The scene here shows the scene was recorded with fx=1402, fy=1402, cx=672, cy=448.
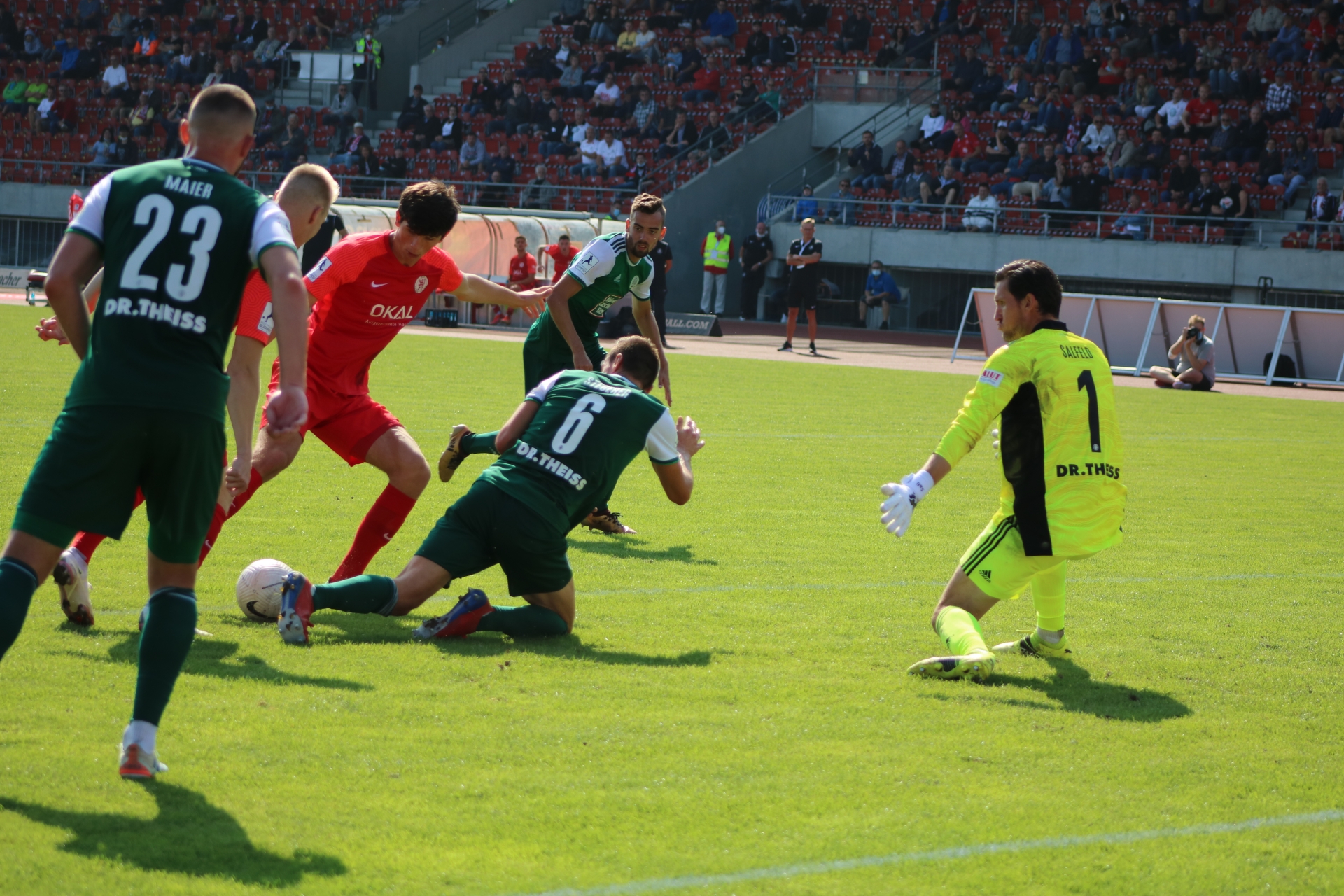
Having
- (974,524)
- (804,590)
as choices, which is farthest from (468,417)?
(804,590)

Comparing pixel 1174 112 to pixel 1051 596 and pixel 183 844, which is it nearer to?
pixel 1051 596

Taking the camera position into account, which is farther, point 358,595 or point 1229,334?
point 1229,334

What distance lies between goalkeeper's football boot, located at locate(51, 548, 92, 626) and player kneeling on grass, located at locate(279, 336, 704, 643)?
0.83 meters

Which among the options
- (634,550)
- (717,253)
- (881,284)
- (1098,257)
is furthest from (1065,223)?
(634,550)

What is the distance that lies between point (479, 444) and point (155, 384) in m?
2.38

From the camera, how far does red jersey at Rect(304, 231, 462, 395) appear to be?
257 inches

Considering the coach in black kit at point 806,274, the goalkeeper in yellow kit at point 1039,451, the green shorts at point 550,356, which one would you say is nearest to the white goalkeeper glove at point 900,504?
the goalkeeper in yellow kit at point 1039,451

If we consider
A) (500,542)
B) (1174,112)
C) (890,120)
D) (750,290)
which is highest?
(890,120)

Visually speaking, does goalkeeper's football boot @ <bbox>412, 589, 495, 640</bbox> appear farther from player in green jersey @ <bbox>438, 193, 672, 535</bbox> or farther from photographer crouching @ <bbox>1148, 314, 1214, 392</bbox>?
photographer crouching @ <bbox>1148, 314, 1214, 392</bbox>

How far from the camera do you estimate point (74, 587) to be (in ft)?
17.9

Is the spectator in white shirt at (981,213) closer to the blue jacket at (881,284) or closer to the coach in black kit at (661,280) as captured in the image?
the blue jacket at (881,284)

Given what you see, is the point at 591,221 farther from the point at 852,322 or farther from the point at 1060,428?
the point at 1060,428

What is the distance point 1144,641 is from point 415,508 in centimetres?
467

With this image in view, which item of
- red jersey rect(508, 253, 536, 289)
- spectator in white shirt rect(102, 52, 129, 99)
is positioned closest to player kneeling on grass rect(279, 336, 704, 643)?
red jersey rect(508, 253, 536, 289)
